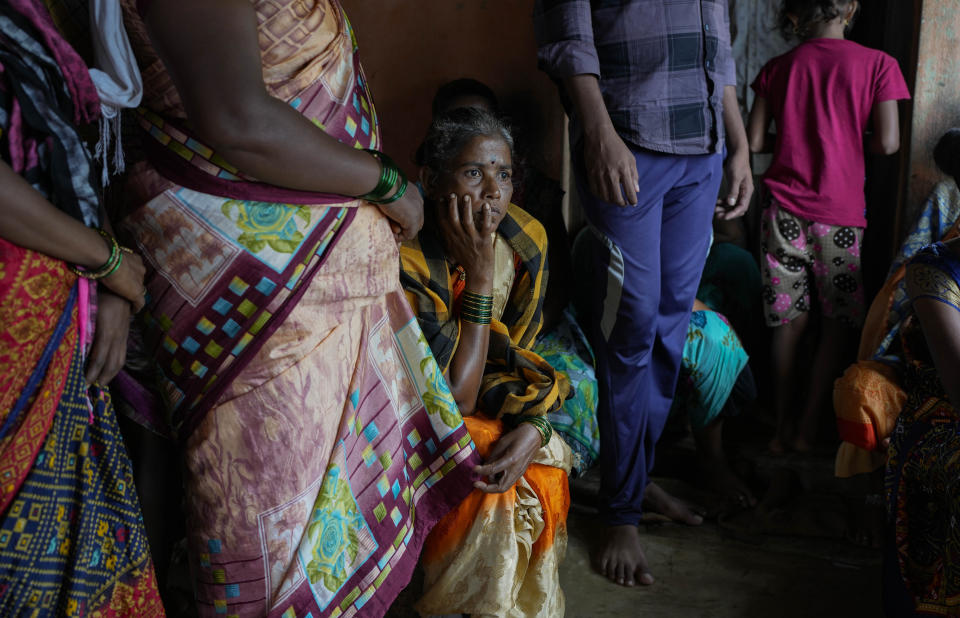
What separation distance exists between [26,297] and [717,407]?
7.78 feet

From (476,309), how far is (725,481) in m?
1.47

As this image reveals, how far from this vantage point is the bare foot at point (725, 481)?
2.91 meters

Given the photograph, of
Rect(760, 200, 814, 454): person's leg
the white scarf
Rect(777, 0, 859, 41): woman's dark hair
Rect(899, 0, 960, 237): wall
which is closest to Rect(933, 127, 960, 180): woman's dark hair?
Rect(899, 0, 960, 237): wall

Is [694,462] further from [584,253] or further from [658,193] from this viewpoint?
[658,193]

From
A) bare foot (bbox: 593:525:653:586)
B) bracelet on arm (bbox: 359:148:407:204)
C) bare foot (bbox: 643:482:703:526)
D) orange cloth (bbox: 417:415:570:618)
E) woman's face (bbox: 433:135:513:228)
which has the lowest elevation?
bare foot (bbox: 643:482:703:526)

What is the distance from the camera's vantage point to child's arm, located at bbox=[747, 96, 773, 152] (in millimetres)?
3428

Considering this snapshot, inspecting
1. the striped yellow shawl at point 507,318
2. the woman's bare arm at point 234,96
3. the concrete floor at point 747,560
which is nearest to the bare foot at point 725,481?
the concrete floor at point 747,560

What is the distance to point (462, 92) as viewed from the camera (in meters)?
2.89

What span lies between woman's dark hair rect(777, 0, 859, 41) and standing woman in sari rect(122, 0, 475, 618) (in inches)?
95.4

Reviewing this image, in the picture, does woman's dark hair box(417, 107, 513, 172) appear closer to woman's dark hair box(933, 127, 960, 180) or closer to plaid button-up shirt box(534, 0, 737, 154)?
plaid button-up shirt box(534, 0, 737, 154)

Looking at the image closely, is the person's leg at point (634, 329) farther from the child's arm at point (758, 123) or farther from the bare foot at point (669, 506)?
the child's arm at point (758, 123)

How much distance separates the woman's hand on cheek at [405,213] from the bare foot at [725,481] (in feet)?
6.17

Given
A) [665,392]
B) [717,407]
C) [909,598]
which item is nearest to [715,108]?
[665,392]

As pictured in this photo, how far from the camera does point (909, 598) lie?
6.75 feet
